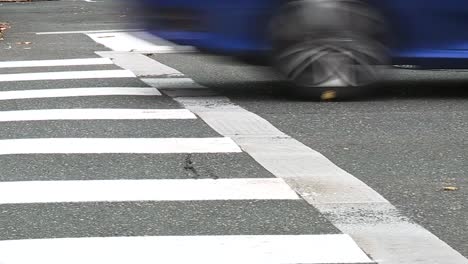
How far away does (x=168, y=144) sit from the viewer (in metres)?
8.16

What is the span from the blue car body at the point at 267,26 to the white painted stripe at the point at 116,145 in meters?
1.86

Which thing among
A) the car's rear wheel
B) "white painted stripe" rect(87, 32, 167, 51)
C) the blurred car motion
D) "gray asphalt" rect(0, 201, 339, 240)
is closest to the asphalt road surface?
"gray asphalt" rect(0, 201, 339, 240)

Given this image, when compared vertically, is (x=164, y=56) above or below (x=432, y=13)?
below

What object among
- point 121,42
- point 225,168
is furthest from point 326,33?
point 121,42

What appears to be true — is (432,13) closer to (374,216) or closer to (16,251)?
(374,216)

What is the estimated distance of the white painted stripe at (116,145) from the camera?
792cm

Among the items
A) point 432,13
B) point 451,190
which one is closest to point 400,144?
point 451,190

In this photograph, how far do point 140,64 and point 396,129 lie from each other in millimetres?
5039

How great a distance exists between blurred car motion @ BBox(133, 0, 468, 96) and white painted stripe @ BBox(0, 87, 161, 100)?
85 centimetres

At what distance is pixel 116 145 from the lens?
320 inches

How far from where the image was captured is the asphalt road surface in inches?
219

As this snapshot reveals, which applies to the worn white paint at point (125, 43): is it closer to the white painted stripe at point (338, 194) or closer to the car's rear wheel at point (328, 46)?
the car's rear wheel at point (328, 46)

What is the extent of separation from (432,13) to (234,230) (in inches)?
186

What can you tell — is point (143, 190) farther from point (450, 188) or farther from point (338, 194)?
point (450, 188)
